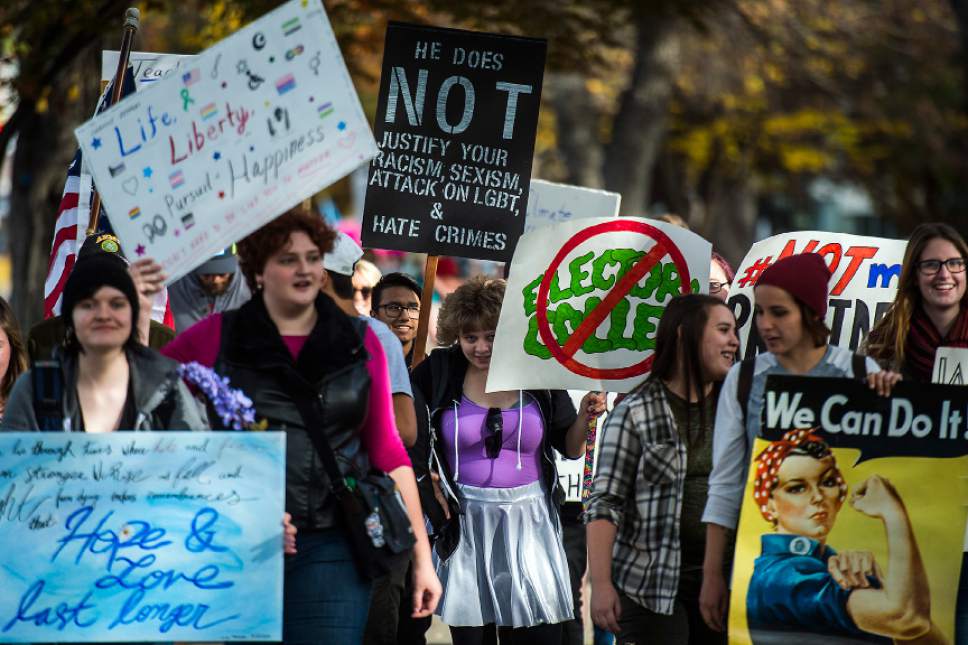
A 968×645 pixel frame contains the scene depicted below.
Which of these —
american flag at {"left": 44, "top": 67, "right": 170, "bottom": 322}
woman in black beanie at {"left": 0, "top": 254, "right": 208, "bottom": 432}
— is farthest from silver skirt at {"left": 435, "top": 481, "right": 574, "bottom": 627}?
american flag at {"left": 44, "top": 67, "right": 170, "bottom": 322}

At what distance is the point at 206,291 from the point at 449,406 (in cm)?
236

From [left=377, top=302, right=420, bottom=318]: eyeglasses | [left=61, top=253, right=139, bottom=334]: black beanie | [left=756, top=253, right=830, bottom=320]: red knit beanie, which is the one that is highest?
[left=756, top=253, right=830, bottom=320]: red knit beanie

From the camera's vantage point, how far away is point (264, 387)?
448 centimetres

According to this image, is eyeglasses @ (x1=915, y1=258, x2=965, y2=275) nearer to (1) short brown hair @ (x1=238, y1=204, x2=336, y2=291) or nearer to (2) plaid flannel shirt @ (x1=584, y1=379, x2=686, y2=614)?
(2) plaid flannel shirt @ (x1=584, y1=379, x2=686, y2=614)

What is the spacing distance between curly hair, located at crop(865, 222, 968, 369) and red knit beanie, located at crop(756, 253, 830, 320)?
1.15 metres

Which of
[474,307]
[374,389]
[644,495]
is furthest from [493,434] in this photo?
[374,389]

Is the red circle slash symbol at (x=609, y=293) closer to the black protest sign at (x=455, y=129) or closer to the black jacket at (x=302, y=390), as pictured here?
the black protest sign at (x=455, y=129)

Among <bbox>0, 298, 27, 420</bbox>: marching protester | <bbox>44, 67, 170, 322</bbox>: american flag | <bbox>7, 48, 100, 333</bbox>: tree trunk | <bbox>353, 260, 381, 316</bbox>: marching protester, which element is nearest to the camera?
<bbox>0, 298, 27, 420</bbox>: marching protester

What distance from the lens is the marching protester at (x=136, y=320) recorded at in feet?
15.1

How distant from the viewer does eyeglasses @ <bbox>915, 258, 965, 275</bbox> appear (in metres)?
5.79

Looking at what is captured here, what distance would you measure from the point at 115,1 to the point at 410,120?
456cm

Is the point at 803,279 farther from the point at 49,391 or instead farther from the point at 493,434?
the point at 49,391

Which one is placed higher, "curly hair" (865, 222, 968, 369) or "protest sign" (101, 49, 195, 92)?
"protest sign" (101, 49, 195, 92)

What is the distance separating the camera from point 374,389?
464 cm
